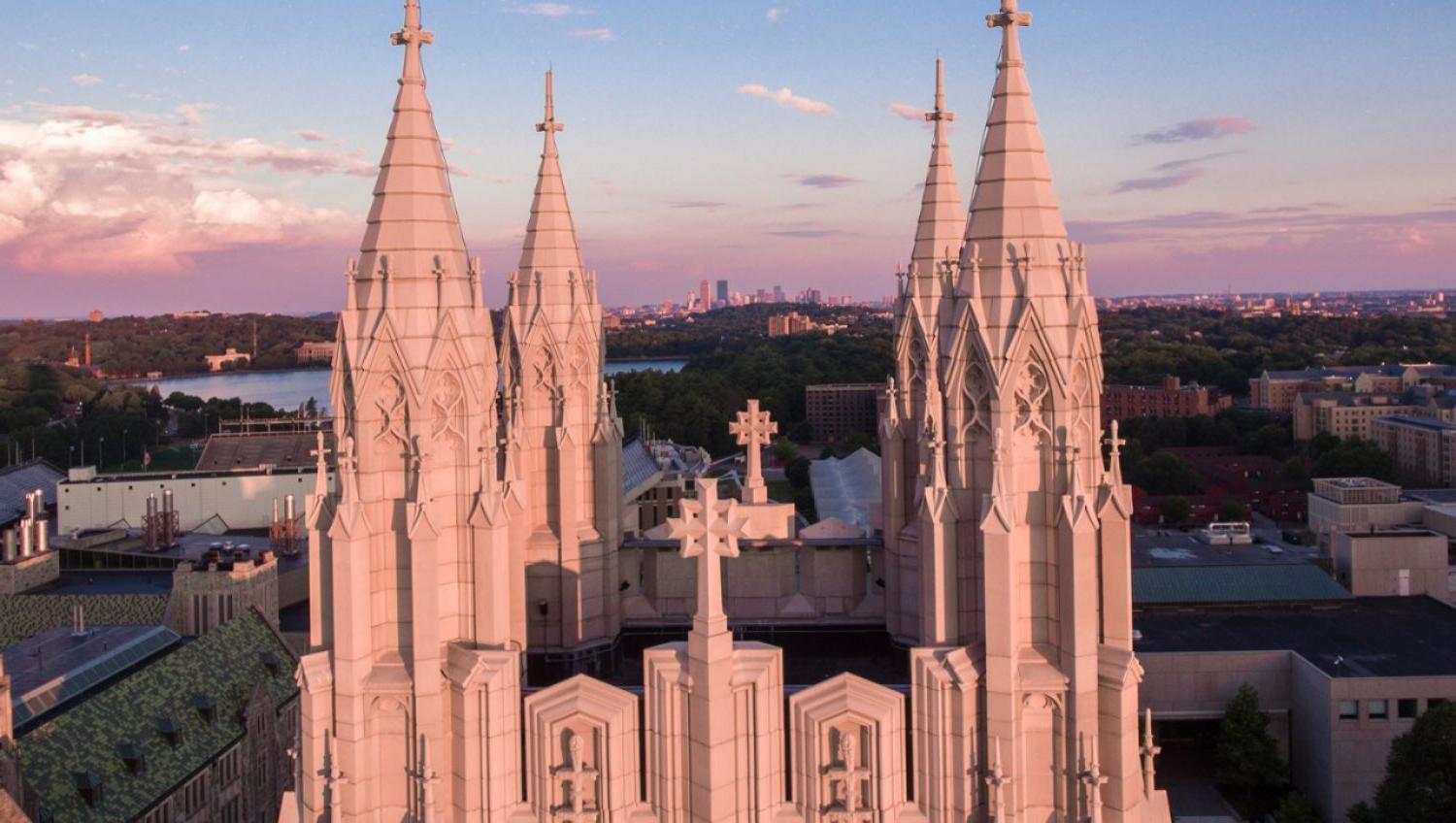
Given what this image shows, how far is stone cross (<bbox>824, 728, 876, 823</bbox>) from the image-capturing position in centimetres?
1515

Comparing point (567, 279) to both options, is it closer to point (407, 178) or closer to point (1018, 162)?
point (407, 178)

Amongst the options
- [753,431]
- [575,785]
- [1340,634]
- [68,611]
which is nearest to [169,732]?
[68,611]

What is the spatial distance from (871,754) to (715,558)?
10.2 ft

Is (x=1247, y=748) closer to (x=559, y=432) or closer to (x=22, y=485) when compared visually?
(x=559, y=432)

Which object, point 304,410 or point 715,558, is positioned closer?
point 715,558

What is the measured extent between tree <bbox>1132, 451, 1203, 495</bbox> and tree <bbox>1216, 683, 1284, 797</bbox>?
77.1 meters

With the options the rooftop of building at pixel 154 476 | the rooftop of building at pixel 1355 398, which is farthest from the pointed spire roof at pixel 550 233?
the rooftop of building at pixel 1355 398

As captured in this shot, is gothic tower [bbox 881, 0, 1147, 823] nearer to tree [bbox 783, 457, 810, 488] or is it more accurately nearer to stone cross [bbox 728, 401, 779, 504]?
stone cross [bbox 728, 401, 779, 504]

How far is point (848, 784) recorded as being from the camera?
15164mm

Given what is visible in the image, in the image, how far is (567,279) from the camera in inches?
831

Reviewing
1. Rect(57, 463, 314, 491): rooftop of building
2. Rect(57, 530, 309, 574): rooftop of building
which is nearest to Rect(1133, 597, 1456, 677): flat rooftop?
Rect(57, 530, 309, 574): rooftop of building

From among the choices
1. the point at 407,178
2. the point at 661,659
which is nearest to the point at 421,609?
the point at 661,659

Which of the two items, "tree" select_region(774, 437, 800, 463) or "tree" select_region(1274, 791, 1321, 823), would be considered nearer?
"tree" select_region(1274, 791, 1321, 823)

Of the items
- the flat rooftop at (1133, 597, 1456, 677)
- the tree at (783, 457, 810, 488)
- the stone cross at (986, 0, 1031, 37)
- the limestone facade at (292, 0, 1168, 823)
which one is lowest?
the flat rooftop at (1133, 597, 1456, 677)
